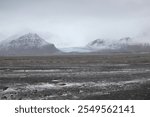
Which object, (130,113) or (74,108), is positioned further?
(74,108)

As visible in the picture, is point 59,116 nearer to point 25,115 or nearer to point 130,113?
point 25,115

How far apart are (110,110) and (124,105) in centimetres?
198

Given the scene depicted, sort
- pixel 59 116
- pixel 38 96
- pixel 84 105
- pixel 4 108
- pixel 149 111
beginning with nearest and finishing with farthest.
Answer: pixel 59 116 → pixel 149 111 → pixel 4 108 → pixel 84 105 → pixel 38 96

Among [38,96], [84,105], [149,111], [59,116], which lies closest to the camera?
[59,116]

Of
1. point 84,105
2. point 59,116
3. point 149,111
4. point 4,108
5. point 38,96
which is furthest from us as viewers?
point 38,96

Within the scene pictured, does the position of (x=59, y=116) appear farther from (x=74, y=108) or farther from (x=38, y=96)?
(x=38, y=96)

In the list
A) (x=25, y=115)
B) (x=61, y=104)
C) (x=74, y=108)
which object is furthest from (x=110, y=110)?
(x=25, y=115)

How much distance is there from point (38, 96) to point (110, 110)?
28.9 feet

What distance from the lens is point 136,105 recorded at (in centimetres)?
1764

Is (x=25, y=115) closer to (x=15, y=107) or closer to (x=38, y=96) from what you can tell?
(x=15, y=107)

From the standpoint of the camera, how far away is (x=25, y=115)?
1498 cm

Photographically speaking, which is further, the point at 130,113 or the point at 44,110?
the point at 44,110

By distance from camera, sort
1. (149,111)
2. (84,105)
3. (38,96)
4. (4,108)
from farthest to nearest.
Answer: (38,96)
(84,105)
(4,108)
(149,111)

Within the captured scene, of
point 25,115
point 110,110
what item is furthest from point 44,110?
point 110,110
